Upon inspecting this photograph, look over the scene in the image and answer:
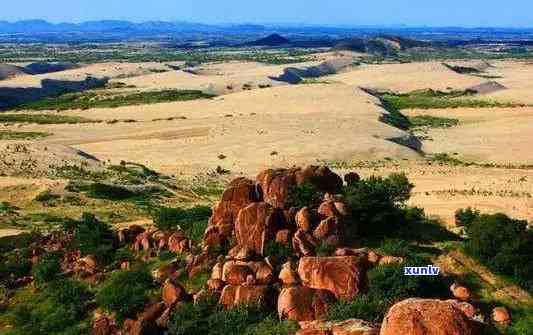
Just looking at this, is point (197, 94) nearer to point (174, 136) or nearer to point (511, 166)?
point (174, 136)

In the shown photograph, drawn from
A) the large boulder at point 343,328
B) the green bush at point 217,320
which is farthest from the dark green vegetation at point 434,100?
the large boulder at point 343,328

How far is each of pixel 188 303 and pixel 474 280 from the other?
9.27 meters

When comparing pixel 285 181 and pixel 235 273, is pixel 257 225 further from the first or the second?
pixel 285 181

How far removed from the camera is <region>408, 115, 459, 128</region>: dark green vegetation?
8962cm

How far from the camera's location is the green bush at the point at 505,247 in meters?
22.7

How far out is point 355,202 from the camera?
26.3m

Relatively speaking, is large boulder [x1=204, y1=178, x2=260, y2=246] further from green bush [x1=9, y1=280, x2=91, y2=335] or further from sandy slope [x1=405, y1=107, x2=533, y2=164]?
sandy slope [x1=405, y1=107, x2=533, y2=164]

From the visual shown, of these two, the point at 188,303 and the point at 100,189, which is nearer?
the point at 188,303

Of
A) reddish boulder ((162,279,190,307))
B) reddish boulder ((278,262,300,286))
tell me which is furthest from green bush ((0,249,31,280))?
reddish boulder ((278,262,300,286))

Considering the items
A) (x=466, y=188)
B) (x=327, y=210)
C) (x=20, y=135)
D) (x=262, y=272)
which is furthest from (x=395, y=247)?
(x=20, y=135)

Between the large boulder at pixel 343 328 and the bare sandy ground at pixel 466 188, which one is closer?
the large boulder at pixel 343 328

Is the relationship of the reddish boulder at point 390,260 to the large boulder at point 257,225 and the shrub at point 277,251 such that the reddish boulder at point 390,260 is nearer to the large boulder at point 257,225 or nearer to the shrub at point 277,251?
the shrub at point 277,251

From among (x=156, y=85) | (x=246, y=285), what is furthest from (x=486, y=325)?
(x=156, y=85)

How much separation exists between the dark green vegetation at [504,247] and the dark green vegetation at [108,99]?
93.6 metres
